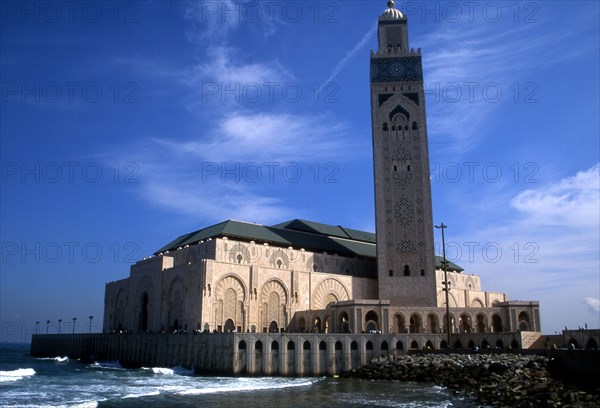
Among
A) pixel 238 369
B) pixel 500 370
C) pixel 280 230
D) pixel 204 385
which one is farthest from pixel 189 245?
pixel 500 370

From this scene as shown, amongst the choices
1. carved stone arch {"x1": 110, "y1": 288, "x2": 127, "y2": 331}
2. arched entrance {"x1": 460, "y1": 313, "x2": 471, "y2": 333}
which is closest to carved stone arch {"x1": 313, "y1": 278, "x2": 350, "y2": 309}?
arched entrance {"x1": 460, "y1": 313, "x2": 471, "y2": 333}

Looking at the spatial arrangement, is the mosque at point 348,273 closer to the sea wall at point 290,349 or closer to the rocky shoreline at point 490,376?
the sea wall at point 290,349

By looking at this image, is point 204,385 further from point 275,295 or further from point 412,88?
point 412,88

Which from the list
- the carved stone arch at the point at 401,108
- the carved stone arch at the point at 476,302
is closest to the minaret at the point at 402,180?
the carved stone arch at the point at 401,108

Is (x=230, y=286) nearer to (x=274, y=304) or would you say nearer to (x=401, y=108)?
(x=274, y=304)

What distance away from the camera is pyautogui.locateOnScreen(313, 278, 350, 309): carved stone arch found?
5850 centimetres

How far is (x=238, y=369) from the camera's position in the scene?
42.1 meters

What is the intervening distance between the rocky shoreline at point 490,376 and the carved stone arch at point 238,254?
1805 centimetres

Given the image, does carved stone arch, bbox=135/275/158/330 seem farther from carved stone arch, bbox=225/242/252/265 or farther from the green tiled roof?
carved stone arch, bbox=225/242/252/265

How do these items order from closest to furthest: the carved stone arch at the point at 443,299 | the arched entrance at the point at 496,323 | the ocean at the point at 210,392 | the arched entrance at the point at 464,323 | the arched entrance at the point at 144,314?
the ocean at the point at 210,392 < the arched entrance at the point at 496,323 < the arched entrance at the point at 464,323 < the arched entrance at the point at 144,314 < the carved stone arch at the point at 443,299

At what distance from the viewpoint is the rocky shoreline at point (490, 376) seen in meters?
25.5

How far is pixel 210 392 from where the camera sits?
1291 inches

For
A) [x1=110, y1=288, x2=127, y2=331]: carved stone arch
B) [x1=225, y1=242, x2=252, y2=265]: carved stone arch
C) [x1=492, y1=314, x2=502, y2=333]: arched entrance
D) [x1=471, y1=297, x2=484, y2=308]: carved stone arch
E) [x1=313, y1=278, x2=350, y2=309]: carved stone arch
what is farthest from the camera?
[x1=471, y1=297, x2=484, y2=308]: carved stone arch

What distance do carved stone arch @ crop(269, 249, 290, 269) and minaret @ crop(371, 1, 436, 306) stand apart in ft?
31.7
